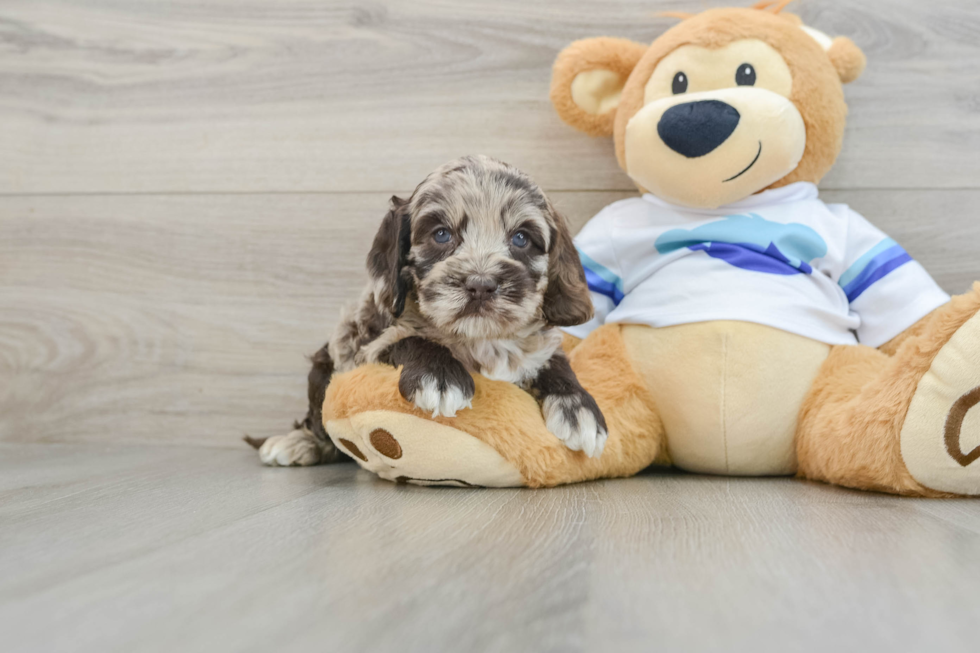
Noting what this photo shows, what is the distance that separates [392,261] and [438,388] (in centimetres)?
29

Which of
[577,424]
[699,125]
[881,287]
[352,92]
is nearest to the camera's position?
[577,424]

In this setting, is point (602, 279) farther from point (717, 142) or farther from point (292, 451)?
point (292, 451)

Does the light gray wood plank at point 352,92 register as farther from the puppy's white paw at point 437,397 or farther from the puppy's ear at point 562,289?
the puppy's white paw at point 437,397

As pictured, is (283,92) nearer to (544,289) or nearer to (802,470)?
(544,289)

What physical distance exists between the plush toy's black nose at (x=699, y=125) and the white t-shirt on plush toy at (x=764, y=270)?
0.68ft

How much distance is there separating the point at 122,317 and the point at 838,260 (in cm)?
203

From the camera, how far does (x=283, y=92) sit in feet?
7.12

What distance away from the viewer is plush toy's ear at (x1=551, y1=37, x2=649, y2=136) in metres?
1.79

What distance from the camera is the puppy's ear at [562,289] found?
142 centimetres

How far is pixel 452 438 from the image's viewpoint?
1.32 m

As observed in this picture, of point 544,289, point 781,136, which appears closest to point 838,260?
point 781,136

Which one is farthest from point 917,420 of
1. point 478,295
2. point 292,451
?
point 292,451

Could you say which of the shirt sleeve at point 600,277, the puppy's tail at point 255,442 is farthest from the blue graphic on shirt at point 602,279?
the puppy's tail at point 255,442

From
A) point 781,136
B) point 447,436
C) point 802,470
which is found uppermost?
point 781,136
